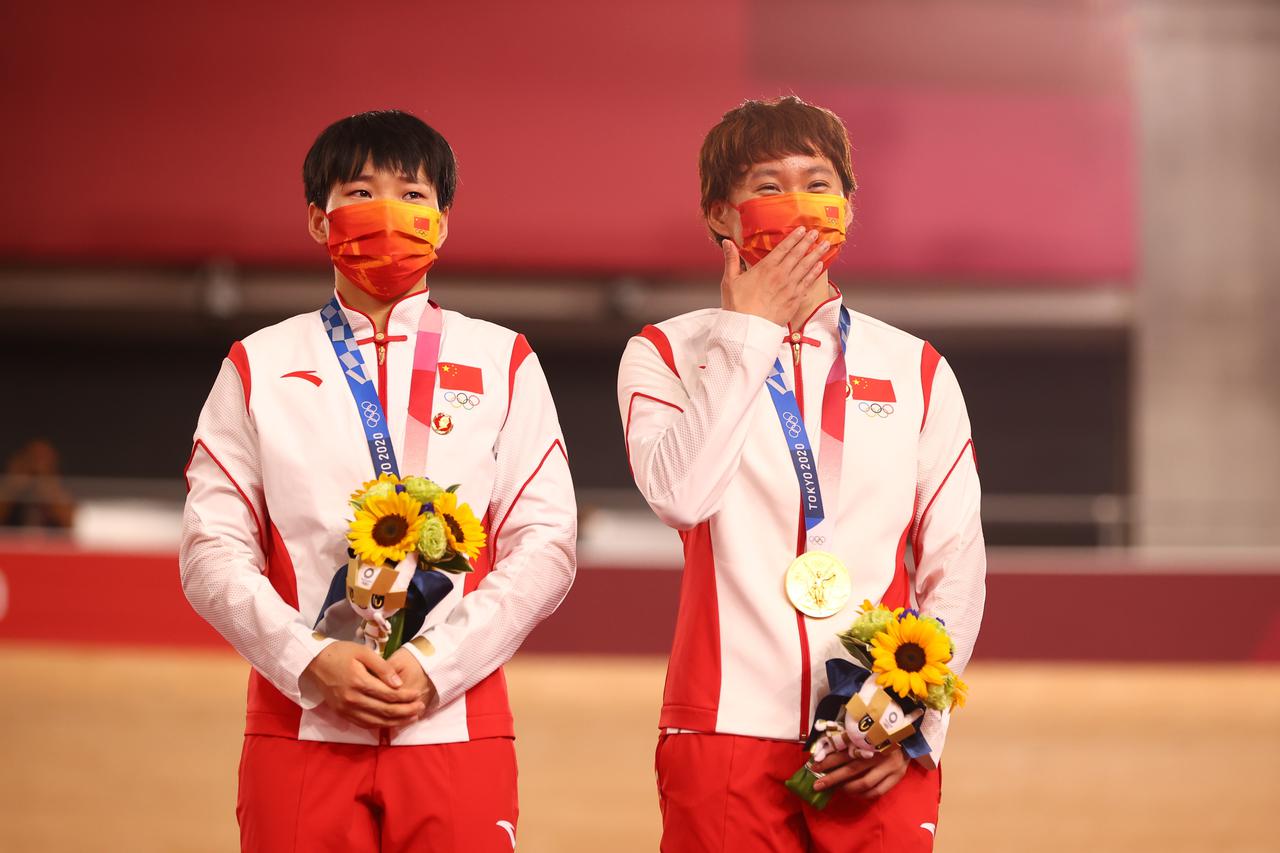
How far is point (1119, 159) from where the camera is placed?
10.6 metres

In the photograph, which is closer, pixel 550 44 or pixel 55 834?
pixel 55 834

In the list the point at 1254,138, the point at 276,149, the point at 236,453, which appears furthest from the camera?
the point at 1254,138

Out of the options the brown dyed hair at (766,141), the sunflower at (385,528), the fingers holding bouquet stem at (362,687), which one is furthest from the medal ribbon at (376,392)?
the brown dyed hair at (766,141)

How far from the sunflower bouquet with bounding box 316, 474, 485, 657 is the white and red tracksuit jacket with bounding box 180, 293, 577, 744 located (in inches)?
1.8

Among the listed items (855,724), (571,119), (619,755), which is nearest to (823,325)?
(855,724)

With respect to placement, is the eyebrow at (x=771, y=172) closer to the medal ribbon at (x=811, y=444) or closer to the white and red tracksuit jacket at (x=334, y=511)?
the medal ribbon at (x=811, y=444)

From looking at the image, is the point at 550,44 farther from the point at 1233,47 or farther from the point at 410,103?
the point at 1233,47

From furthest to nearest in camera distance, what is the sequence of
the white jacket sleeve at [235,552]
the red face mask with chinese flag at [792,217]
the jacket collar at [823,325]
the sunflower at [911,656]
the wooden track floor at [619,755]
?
the wooden track floor at [619,755] < the jacket collar at [823,325] < the red face mask with chinese flag at [792,217] < the white jacket sleeve at [235,552] < the sunflower at [911,656]

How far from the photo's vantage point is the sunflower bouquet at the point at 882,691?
1.89m

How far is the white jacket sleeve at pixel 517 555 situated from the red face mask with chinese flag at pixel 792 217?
0.43m

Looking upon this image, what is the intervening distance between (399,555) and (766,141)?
87 cm

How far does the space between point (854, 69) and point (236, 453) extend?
9.42 metres

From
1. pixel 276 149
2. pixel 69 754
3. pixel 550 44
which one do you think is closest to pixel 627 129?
pixel 550 44

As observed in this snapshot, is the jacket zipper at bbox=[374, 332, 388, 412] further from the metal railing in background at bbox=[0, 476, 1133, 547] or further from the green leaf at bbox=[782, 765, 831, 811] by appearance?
the metal railing in background at bbox=[0, 476, 1133, 547]
